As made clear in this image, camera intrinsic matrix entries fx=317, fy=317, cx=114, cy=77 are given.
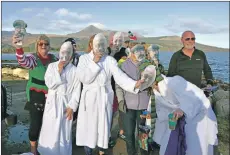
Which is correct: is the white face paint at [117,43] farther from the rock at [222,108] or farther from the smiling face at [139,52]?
the rock at [222,108]

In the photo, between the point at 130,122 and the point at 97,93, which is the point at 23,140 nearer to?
the point at 97,93

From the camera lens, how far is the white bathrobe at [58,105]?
3893mm

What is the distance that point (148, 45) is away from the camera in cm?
408

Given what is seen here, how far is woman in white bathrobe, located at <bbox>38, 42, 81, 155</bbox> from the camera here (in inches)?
153

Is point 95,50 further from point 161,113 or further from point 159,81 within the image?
point 161,113

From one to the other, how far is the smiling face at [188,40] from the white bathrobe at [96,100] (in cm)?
94

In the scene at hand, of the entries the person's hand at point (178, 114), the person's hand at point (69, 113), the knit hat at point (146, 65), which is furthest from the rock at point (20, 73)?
the person's hand at point (178, 114)

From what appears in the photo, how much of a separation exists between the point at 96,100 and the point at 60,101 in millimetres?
459

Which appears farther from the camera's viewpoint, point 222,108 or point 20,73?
point 20,73

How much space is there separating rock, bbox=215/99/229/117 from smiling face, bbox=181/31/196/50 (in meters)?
0.91

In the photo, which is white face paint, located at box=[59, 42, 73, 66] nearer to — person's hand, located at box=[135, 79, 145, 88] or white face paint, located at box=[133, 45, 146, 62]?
white face paint, located at box=[133, 45, 146, 62]

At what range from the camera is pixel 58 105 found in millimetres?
3922

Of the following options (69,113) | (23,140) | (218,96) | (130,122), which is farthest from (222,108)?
(23,140)

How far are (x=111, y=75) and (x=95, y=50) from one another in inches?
14.4
